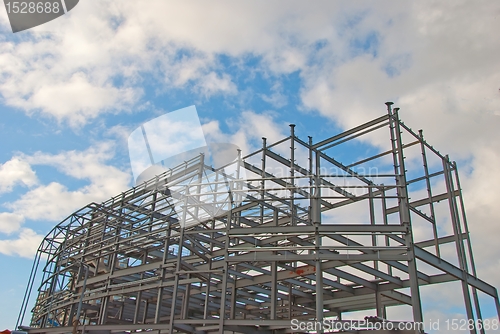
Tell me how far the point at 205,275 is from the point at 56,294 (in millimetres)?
13024

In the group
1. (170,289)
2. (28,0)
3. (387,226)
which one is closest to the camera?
(387,226)

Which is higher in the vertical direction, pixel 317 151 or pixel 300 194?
pixel 317 151

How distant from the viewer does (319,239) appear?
50.8 feet

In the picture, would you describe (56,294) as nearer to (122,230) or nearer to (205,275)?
(122,230)

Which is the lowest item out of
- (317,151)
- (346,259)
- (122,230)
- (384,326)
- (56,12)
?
(384,326)

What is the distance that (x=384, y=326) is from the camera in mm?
13984

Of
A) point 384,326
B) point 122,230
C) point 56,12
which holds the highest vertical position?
point 56,12

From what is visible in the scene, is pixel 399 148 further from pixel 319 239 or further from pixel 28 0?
pixel 28 0

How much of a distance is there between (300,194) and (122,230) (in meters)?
11.7

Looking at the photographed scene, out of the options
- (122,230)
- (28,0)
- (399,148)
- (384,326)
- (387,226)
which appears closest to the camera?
(384,326)

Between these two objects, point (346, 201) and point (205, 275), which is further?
point (346, 201)

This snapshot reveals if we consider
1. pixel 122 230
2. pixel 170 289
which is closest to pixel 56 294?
pixel 122 230

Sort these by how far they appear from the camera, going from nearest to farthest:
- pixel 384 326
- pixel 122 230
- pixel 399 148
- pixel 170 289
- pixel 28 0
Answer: pixel 384 326 → pixel 399 148 → pixel 28 0 → pixel 170 289 → pixel 122 230

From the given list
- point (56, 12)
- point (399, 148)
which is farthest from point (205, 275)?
point (56, 12)
